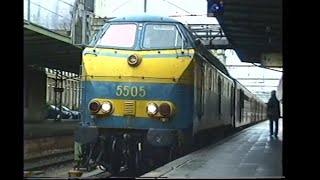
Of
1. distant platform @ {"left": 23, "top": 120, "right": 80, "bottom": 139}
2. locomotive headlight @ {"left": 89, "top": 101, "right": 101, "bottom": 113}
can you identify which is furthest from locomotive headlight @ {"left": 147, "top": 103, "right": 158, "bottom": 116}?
distant platform @ {"left": 23, "top": 120, "right": 80, "bottom": 139}

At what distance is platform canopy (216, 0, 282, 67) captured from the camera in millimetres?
13711

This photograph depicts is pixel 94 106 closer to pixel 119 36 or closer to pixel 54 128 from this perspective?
pixel 119 36

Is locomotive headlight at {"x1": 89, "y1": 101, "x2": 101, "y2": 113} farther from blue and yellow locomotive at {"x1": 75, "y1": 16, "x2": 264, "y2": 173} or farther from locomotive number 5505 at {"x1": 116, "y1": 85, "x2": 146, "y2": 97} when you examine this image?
locomotive number 5505 at {"x1": 116, "y1": 85, "x2": 146, "y2": 97}

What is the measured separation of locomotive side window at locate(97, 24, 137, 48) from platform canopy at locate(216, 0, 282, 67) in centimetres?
314

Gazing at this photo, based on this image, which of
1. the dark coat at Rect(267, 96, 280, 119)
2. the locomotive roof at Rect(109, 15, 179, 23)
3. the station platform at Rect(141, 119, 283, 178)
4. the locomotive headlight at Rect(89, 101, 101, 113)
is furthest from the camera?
the dark coat at Rect(267, 96, 280, 119)

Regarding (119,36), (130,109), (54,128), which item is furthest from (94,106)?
(54,128)

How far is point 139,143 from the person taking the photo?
30.8 ft

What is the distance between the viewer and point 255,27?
658 inches

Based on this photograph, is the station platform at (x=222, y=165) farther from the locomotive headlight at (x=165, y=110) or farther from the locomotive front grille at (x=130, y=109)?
the locomotive front grille at (x=130, y=109)

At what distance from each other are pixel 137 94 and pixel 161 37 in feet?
3.91

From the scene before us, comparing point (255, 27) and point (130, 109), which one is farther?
point (255, 27)

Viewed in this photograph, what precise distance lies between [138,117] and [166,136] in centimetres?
58

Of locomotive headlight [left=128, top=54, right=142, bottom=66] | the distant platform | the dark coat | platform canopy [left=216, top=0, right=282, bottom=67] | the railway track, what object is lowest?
the railway track

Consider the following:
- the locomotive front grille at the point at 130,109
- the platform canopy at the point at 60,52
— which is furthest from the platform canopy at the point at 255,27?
the platform canopy at the point at 60,52
